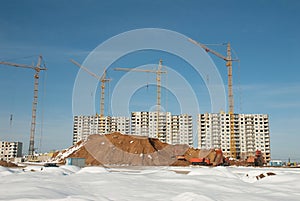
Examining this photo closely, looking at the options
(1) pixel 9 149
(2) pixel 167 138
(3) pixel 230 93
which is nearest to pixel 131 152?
(3) pixel 230 93

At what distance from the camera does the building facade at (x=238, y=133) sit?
134 metres

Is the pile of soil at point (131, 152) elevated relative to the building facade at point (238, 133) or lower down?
lower down

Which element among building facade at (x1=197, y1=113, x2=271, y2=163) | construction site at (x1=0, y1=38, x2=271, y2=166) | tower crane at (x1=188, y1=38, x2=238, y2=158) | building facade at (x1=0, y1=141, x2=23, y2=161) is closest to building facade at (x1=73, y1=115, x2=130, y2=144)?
construction site at (x1=0, y1=38, x2=271, y2=166)

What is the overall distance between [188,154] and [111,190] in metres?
59.2

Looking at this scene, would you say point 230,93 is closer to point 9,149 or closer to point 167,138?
point 167,138

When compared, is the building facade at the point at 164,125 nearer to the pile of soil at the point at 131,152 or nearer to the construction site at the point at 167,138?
the construction site at the point at 167,138

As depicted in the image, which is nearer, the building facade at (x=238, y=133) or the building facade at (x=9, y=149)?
the building facade at (x=238, y=133)

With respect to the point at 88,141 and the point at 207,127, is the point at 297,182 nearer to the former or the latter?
the point at 88,141

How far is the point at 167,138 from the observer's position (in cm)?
14075

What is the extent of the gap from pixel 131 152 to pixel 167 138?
7938 centimetres

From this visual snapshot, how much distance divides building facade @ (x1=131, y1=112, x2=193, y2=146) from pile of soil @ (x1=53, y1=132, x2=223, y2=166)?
7109 centimetres

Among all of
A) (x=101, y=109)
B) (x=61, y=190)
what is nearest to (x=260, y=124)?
(x=101, y=109)

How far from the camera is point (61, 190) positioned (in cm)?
1241

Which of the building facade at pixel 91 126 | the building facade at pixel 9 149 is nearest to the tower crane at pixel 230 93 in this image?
the building facade at pixel 91 126
